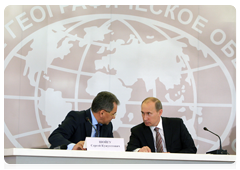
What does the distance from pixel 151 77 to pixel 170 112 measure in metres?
0.58

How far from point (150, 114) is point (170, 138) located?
347 millimetres

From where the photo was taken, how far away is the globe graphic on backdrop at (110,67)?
439cm

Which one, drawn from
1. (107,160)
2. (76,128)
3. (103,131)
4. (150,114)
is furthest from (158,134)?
(107,160)

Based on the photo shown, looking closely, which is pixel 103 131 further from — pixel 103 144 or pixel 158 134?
pixel 103 144

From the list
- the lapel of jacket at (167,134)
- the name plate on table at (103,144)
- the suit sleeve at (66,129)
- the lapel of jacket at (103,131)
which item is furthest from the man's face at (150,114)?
the name plate on table at (103,144)

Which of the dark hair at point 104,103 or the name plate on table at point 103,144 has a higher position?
the dark hair at point 104,103

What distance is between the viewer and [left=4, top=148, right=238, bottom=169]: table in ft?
6.98

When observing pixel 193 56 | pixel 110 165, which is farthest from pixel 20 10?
pixel 110 165

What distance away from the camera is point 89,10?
4516 millimetres

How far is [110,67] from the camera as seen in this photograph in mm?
4426

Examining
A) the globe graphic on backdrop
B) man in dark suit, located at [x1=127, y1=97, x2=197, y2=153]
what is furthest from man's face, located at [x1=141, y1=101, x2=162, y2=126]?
the globe graphic on backdrop

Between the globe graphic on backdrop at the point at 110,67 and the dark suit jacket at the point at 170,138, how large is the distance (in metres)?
0.94

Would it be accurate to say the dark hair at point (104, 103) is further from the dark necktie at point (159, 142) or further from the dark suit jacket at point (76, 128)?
the dark necktie at point (159, 142)

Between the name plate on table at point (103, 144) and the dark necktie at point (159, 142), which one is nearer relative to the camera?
the name plate on table at point (103, 144)
